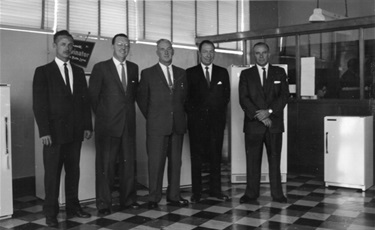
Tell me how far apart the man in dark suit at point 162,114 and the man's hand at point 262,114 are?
730mm

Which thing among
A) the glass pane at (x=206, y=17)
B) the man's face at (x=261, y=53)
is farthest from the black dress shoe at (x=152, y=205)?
the glass pane at (x=206, y=17)

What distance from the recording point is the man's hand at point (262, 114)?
4.13 m

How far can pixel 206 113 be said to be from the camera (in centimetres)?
438

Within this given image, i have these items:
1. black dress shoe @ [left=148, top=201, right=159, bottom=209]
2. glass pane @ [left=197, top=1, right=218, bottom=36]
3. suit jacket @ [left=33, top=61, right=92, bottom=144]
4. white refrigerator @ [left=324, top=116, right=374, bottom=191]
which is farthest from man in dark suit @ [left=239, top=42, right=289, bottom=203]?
glass pane @ [left=197, top=1, right=218, bottom=36]

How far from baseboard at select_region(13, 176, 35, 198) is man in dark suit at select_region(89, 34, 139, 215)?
1.18m

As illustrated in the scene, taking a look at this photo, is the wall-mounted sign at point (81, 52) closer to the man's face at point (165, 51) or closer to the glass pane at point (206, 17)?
the man's face at point (165, 51)

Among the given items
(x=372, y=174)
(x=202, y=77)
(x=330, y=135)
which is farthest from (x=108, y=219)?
(x=372, y=174)

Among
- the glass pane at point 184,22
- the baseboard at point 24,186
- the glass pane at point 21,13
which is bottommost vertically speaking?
the baseboard at point 24,186

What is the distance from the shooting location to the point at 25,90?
15.3 feet

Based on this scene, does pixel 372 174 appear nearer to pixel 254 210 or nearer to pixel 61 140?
pixel 254 210

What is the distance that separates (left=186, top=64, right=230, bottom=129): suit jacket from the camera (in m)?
4.38

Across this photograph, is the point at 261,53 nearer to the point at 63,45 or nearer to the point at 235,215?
the point at 235,215

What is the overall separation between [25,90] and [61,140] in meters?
1.43

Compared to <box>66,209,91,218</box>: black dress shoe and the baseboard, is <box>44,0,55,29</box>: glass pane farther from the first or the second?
<box>66,209,91,218</box>: black dress shoe
